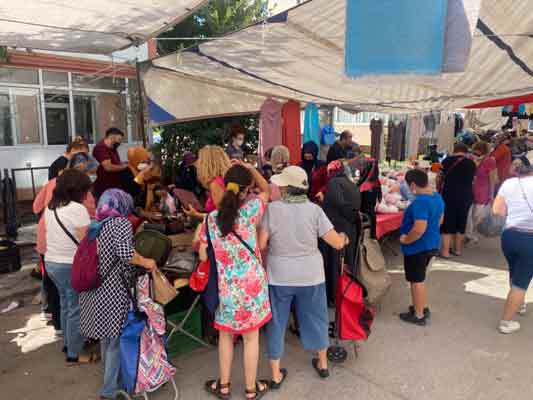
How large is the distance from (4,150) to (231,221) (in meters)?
8.55

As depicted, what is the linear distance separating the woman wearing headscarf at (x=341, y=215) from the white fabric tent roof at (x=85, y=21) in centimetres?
208

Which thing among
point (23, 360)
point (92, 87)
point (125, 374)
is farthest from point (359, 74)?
point (92, 87)

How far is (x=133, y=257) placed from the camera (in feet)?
8.14

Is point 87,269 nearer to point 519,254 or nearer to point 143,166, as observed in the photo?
point 143,166

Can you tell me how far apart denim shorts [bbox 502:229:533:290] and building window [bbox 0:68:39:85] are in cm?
957

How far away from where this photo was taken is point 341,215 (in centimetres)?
314

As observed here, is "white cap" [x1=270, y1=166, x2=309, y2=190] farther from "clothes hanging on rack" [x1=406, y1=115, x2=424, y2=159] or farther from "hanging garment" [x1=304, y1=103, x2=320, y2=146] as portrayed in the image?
"clothes hanging on rack" [x1=406, y1=115, x2=424, y2=159]

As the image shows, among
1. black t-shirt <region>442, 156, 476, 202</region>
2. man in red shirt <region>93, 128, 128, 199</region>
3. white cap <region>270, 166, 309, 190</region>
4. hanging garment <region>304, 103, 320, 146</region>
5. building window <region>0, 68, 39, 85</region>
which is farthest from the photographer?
building window <region>0, 68, 39, 85</region>

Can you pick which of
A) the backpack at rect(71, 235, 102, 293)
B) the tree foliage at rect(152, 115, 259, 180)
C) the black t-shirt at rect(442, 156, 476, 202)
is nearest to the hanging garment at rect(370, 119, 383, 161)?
the tree foliage at rect(152, 115, 259, 180)

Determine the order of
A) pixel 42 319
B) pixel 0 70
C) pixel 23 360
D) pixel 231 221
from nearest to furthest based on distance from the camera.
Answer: pixel 231 221, pixel 23 360, pixel 42 319, pixel 0 70

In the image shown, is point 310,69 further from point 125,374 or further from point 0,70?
point 0,70

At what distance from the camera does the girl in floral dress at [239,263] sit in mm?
2301

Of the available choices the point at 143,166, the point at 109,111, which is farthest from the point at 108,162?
the point at 109,111

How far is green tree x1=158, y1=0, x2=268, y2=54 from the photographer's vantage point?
9039 millimetres
